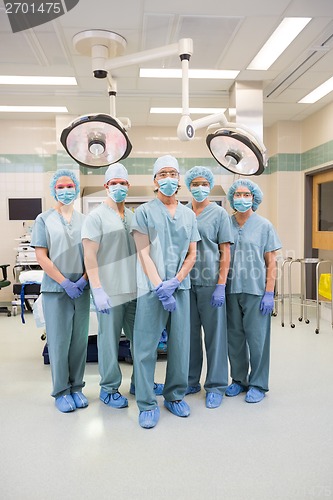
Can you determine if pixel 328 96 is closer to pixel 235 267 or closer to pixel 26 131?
pixel 235 267

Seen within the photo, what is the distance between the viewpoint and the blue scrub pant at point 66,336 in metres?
2.54

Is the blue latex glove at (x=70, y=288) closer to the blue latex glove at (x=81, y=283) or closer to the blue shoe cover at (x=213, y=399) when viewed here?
the blue latex glove at (x=81, y=283)

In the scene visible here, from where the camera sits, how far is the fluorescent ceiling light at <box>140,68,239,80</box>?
4180mm

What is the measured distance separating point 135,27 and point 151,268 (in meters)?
1.98

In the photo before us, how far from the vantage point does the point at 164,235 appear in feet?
7.99

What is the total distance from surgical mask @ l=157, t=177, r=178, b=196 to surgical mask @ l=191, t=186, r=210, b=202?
0.24 meters

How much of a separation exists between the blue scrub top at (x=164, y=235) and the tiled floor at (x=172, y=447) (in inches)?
31.4

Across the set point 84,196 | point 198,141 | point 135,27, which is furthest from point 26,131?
point 135,27

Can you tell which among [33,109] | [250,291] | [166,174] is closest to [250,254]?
[250,291]

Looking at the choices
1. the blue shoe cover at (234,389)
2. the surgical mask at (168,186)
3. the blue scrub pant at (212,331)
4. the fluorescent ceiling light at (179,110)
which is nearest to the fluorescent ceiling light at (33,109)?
the fluorescent ceiling light at (179,110)

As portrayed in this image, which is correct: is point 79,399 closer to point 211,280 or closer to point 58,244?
point 58,244

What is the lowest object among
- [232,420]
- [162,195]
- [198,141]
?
[232,420]

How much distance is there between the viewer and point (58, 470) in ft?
6.40

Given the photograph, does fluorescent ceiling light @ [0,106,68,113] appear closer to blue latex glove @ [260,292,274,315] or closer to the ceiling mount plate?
the ceiling mount plate
